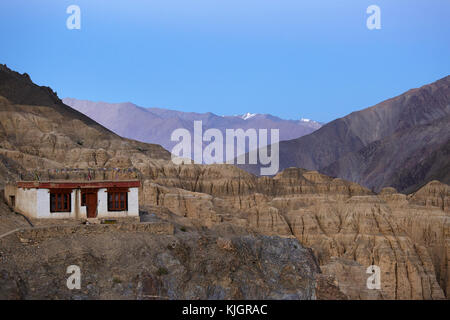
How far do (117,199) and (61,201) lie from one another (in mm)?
3206

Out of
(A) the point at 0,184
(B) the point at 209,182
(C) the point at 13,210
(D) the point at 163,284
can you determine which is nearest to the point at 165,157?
(B) the point at 209,182

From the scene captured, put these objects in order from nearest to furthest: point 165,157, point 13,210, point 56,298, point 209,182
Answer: point 56,298 → point 13,210 → point 209,182 → point 165,157

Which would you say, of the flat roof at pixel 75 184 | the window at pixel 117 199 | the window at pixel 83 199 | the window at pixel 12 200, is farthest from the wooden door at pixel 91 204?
the window at pixel 12 200

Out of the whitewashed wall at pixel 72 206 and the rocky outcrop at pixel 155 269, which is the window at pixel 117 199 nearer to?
the whitewashed wall at pixel 72 206

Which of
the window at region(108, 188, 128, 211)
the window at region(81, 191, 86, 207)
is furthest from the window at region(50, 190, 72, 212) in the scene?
the window at region(108, 188, 128, 211)

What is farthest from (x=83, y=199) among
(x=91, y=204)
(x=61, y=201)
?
(x=61, y=201)

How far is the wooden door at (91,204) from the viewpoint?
4269 centimetres

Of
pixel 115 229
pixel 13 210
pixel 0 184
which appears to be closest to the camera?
pixel 115 229

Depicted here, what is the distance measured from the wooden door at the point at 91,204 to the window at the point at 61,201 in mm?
1014

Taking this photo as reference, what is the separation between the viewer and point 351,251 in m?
94.9

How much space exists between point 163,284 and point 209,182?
87962 millimetres

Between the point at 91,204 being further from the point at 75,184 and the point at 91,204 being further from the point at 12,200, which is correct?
the point at 12,200

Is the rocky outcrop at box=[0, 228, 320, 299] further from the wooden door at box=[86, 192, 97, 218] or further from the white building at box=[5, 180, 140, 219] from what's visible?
the wooden door at box=[86, 192, 97, 218]
